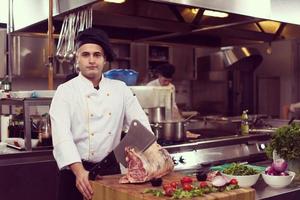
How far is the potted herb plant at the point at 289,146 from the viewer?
2256mm

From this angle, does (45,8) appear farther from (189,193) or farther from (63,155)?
(189,193)

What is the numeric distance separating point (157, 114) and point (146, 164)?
1.51 metres

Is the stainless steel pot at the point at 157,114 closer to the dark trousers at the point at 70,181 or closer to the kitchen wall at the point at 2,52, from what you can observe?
the dark trousers at the point at 70,181

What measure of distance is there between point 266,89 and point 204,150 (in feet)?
14.5

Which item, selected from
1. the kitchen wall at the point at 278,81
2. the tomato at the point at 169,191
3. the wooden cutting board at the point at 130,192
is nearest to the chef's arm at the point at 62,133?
the wooden cutting board at the point at 130,192

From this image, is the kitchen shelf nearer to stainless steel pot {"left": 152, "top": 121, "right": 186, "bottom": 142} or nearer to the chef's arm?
the chef's arm

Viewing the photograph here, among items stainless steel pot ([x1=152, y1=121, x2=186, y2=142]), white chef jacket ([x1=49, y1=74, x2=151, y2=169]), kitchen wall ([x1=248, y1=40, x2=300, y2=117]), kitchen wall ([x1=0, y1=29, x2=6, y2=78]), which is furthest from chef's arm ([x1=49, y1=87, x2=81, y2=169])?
kitchen wall ([x1=248, y1=40, x2=300, y2=117])

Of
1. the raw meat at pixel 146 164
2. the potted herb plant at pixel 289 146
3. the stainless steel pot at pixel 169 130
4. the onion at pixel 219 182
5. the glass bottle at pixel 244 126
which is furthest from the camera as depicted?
the glass bottle at pixel 244 126

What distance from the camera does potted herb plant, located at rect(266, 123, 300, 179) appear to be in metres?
2.26

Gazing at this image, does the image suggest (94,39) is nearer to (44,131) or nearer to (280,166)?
(44,131)

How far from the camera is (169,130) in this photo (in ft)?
10.7

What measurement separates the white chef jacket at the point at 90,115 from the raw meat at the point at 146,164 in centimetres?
31

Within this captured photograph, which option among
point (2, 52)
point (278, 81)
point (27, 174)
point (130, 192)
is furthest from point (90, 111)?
point (278, 81)

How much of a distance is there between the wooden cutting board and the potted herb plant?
0.60 m
